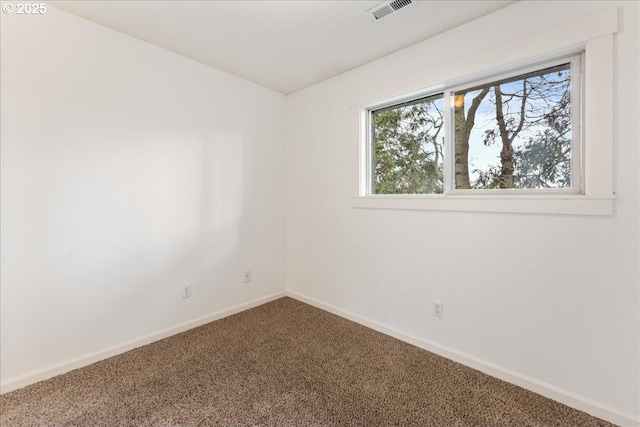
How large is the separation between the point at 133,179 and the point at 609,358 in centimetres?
325

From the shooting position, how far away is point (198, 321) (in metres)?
2.58

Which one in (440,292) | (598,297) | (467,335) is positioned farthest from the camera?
(440,292)

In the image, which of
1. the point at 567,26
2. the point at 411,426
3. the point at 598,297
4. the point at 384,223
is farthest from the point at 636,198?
the point at 411,426

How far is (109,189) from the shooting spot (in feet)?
6.75

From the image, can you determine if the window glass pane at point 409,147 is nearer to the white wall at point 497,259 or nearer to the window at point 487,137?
the window at point 487,137

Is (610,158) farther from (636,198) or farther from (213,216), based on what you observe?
(213,216)

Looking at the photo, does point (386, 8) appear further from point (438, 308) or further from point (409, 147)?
point (438, 308)

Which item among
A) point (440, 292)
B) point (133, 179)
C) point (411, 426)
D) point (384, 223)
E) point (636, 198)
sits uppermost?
point (133, 179)

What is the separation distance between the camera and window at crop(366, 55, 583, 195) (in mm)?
1735

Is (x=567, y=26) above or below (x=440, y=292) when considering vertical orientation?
above

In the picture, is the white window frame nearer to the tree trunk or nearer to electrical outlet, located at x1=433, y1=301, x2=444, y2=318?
the tree trunk

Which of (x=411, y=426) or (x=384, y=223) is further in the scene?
(x=384, y=223)

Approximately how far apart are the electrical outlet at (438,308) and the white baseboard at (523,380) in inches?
9.0

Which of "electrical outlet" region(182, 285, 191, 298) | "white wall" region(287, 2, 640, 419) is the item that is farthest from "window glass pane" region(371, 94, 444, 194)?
"electrical outlet" region(182, 285, 191, 298)
